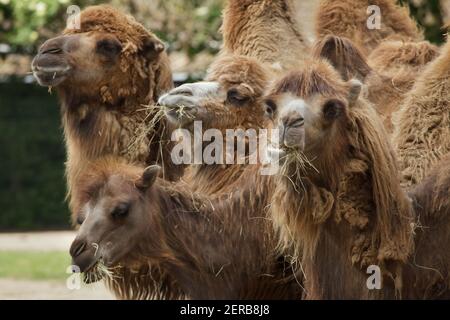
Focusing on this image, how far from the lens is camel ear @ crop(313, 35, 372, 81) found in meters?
6.67

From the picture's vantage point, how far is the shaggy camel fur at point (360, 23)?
27.3 feet

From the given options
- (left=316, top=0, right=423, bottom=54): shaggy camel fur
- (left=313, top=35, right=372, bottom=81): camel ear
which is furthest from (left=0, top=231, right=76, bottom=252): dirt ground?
(left=313, top=35, right=372, bottom=81): camel ear

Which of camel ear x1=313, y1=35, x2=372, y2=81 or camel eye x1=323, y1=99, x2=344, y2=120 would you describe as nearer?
camel eye x1=323, y1=99, x2=344, y2=120

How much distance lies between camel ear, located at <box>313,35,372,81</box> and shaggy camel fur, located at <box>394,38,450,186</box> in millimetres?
415

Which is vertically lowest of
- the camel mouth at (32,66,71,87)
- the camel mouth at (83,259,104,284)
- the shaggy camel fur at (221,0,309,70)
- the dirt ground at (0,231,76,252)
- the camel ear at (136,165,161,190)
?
the dirt ground at (0,231,76,252)

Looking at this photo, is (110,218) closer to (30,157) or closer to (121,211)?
(121,211)

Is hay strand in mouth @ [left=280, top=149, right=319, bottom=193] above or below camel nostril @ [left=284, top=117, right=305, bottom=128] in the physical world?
below

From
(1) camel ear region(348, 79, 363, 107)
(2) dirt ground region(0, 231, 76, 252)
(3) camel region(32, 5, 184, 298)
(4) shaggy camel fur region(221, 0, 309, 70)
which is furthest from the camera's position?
(2) dirt ground region(0, 231, 76, 252)

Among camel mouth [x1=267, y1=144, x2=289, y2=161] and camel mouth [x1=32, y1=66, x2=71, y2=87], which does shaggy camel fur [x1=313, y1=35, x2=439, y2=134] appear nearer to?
camel mouth [x1=267, y1=144, x2=289, y2=161]

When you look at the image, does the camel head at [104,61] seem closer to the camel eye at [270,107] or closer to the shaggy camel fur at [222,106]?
the shaggy camel fur at [222,106]

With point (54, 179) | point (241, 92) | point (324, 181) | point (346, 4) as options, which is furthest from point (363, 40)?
point (54, 179)

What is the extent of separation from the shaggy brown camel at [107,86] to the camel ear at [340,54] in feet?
3.28

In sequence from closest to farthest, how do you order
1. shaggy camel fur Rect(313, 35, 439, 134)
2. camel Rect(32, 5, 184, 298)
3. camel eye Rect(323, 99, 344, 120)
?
camel eye Rect(323, 99, 344, 120) → shaggy camel fur Rect(313, 35, 439, 134) → camel Rect(32, 5, 184, 298)

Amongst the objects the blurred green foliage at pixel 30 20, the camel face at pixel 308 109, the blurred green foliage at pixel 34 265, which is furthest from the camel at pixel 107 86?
the blurred green foliage at pixel 30 20
